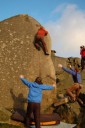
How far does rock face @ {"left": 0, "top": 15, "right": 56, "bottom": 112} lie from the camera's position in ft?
54.9

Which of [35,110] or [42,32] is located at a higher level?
[42,32]

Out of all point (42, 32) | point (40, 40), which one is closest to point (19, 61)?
point (40, 40)

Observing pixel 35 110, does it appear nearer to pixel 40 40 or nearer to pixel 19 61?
pixel 19 61

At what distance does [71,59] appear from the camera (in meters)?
26.0

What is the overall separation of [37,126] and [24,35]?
6.31 m

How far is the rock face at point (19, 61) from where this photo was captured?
54.9ft

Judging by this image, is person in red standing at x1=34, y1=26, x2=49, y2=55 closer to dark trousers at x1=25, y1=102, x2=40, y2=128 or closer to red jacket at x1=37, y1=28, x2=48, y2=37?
red jacket at x1=37, y1=28, x2=48, y2=37

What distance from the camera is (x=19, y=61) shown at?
17.4m

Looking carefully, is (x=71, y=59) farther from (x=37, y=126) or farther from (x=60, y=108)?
(x=37, y=126)

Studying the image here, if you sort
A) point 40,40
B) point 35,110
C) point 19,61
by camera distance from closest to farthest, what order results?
1. point 35,110
2. point 19,61
3. point 40,40

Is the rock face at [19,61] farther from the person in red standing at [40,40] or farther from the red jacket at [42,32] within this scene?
the red jacket at [42,32]

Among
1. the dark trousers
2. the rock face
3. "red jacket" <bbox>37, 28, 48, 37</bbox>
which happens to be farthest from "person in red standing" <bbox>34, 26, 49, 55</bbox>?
the dark trousers

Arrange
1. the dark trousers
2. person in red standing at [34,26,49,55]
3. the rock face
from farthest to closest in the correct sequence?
1. person in red standing at [34,26,49,55]
2. the rock face
3. the dark trousers

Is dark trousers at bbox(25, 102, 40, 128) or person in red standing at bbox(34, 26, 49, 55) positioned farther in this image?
person in red standing at bbox(34, 26, 49, 55)
